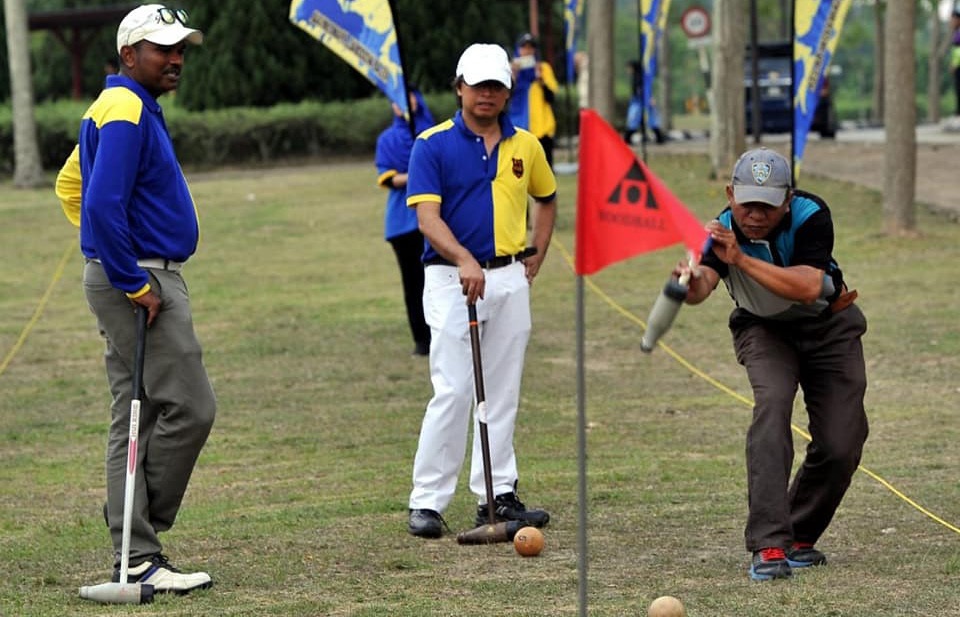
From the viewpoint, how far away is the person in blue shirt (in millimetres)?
12922

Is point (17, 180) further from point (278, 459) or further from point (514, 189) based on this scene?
point (514, 189)

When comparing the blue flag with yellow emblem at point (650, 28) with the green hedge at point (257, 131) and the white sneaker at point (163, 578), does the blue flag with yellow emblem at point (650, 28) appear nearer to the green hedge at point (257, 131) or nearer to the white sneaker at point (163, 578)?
the green hedge at point (257, 131)

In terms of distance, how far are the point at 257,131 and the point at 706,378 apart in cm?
2651

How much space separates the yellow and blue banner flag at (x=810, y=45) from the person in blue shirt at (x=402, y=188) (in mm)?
2997

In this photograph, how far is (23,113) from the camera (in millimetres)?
34344

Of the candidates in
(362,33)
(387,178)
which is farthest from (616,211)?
(387,178)

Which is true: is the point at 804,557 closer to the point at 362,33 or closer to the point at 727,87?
the point at 362,33

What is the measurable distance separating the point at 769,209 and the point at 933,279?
10445 millimetres

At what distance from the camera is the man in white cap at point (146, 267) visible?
6727 mm

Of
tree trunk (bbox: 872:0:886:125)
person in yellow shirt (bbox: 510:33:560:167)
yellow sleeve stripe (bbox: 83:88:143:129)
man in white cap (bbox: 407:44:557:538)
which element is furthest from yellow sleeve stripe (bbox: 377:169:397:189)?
tree trunk (bbox: 872:0:886:125)

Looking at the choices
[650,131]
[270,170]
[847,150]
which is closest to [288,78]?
[270,170]

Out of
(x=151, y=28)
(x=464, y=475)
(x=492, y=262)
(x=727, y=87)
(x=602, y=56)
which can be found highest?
(x=151, y=28)

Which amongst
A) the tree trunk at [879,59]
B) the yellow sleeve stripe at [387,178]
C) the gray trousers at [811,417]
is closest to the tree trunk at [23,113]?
the tree trunk at [879,59]

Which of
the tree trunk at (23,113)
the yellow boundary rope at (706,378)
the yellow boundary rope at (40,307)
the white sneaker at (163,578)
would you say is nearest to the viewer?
the white sneaker at (163,578)
